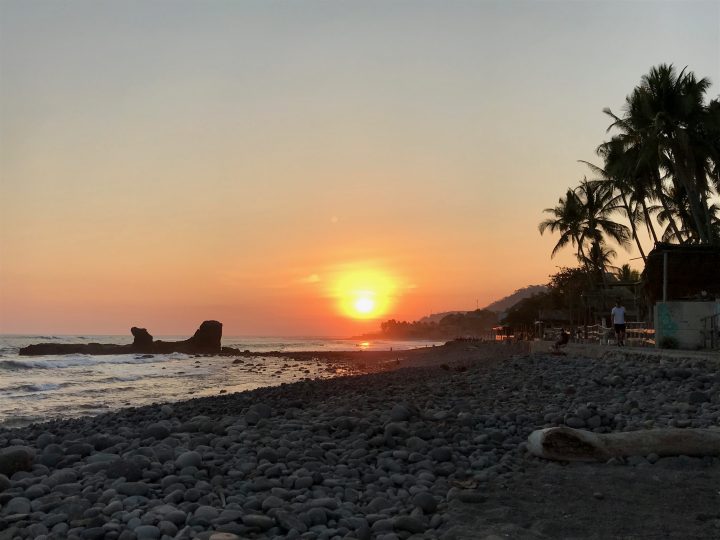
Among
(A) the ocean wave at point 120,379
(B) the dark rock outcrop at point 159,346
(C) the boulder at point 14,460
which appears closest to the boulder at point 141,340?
(B) the dark rock outcrop at point 159,346

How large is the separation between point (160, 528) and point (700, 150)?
31.0 m

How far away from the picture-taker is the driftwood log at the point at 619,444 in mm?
6512

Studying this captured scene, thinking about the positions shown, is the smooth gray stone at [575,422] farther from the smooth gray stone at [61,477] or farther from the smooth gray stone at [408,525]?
the smooth gray stone at [61,477]

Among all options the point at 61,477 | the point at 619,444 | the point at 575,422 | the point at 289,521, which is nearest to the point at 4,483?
the point at 61,477

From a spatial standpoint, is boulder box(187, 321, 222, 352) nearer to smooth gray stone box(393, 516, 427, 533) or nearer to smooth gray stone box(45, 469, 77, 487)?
smooth gray stone box(45, 469, 77, 487)

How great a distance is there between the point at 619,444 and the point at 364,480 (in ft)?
9.73

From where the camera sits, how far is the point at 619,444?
21.6 feet

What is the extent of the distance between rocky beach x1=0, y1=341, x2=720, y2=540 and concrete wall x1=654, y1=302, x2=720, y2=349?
1005cm

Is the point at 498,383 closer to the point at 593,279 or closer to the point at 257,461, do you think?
the point at 257,461

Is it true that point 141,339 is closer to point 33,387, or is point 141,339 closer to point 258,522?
point 33,387

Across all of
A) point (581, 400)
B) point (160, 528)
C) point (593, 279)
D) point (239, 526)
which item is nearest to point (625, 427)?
Result: point (581, 400)

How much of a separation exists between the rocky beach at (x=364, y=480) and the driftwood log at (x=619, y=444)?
0.38 feet

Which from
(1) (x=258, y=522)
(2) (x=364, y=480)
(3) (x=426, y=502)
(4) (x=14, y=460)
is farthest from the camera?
(4) (x=14, y=460)

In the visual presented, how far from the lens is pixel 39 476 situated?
6293 millimetres
